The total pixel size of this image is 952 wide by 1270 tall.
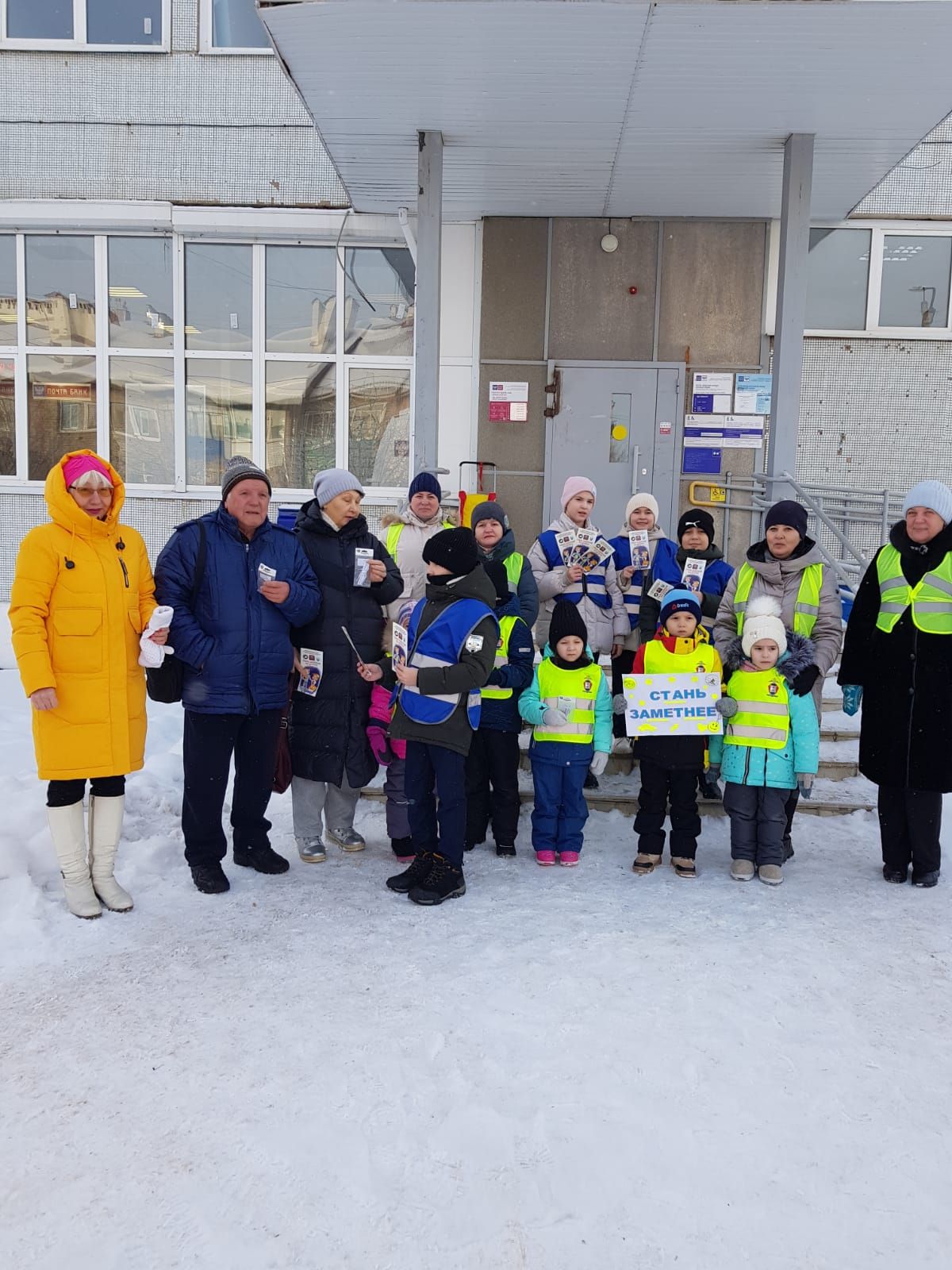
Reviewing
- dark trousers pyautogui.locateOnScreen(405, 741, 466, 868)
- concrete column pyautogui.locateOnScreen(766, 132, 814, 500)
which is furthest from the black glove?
concrete column pyautogui.locateOnScreen(766, 132, 814, 500)

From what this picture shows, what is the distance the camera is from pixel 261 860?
14.4ft

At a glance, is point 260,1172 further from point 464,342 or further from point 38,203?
point 38,203

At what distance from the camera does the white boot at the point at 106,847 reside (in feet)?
12.6

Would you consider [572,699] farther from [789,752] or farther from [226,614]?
[226,614]

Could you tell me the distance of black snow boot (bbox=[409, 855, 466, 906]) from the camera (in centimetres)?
409

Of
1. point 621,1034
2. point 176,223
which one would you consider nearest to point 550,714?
point 621,1034

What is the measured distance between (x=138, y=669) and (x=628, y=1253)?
270 cm

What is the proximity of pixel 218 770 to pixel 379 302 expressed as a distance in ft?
19.3

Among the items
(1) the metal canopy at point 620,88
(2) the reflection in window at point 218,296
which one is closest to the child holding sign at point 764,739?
(1) the metal canopy at point 620,88

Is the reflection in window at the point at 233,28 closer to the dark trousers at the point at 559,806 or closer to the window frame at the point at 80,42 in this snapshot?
the window frame at the point at 80,42

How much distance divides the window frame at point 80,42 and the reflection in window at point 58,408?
8.62ft

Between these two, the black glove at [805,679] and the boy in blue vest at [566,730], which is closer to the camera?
the black glove at [805,679]

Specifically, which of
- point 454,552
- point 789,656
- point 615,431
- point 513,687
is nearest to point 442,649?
point 454,552

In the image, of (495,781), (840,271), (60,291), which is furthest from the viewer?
(60,291)
